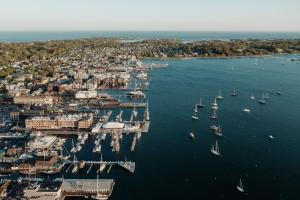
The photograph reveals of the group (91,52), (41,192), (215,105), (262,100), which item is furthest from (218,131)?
(91,52)

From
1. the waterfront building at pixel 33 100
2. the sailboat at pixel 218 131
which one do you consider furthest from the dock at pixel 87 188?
the waterfront building at pixel 33 100

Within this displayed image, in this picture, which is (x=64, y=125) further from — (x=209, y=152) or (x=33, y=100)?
(x=209, y=152)

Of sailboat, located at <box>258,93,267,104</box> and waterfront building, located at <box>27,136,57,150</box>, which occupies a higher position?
sailboat, located at <box>258,93,267,104</box>

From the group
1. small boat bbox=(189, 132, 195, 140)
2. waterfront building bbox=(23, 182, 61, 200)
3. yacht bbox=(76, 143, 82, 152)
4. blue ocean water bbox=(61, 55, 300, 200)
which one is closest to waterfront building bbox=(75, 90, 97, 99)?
blue ocean water bbox=(61, 55, 300, 200)

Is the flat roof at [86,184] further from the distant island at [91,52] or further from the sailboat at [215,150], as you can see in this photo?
the distant island at [91,52]

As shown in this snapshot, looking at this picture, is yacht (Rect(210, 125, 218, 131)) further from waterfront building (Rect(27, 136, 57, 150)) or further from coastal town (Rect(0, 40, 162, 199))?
waterfront building (Rect(27, 136, 57, 150))

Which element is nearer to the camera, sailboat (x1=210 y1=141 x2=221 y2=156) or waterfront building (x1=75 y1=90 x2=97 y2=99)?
sailboat (x1=210 y1=141 x2=221 y2=156)

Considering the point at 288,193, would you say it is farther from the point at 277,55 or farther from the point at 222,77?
the point at 277,55

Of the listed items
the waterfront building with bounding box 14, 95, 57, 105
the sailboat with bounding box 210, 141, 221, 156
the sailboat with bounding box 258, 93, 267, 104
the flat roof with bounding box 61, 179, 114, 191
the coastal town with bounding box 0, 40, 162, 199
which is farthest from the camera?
the sailboat with bounding box 258, 93, 267, 104
